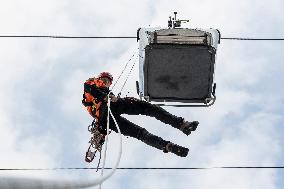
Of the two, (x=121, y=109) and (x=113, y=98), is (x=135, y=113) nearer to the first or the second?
(x=121, y=109)

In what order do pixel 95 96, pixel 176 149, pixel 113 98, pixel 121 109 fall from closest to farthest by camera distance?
pixel 176 149, pixel 113 98, pixel 95 96, pixel 121 109

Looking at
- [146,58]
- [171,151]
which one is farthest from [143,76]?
[171,151]

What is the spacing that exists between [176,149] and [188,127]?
373mm

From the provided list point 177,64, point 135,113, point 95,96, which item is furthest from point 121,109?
point 177,64

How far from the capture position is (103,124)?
704 centimetres

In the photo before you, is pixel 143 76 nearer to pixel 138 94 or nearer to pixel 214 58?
pixel 138 94

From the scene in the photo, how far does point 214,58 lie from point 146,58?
1.05 meters

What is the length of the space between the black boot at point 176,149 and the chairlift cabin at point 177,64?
1.24m

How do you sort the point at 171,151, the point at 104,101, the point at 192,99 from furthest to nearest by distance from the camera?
the point at 192,99, the point at 104,101, the point at 171,151

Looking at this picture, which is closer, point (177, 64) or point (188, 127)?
point (188, 127)

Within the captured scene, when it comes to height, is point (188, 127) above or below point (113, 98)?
below

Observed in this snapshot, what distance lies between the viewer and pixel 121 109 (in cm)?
701

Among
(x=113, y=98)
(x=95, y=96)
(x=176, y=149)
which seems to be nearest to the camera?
(x=176, y=149)

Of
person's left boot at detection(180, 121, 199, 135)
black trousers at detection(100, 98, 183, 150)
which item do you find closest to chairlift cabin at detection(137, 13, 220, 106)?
black trousers at detection(100, 98, 183, 150)
